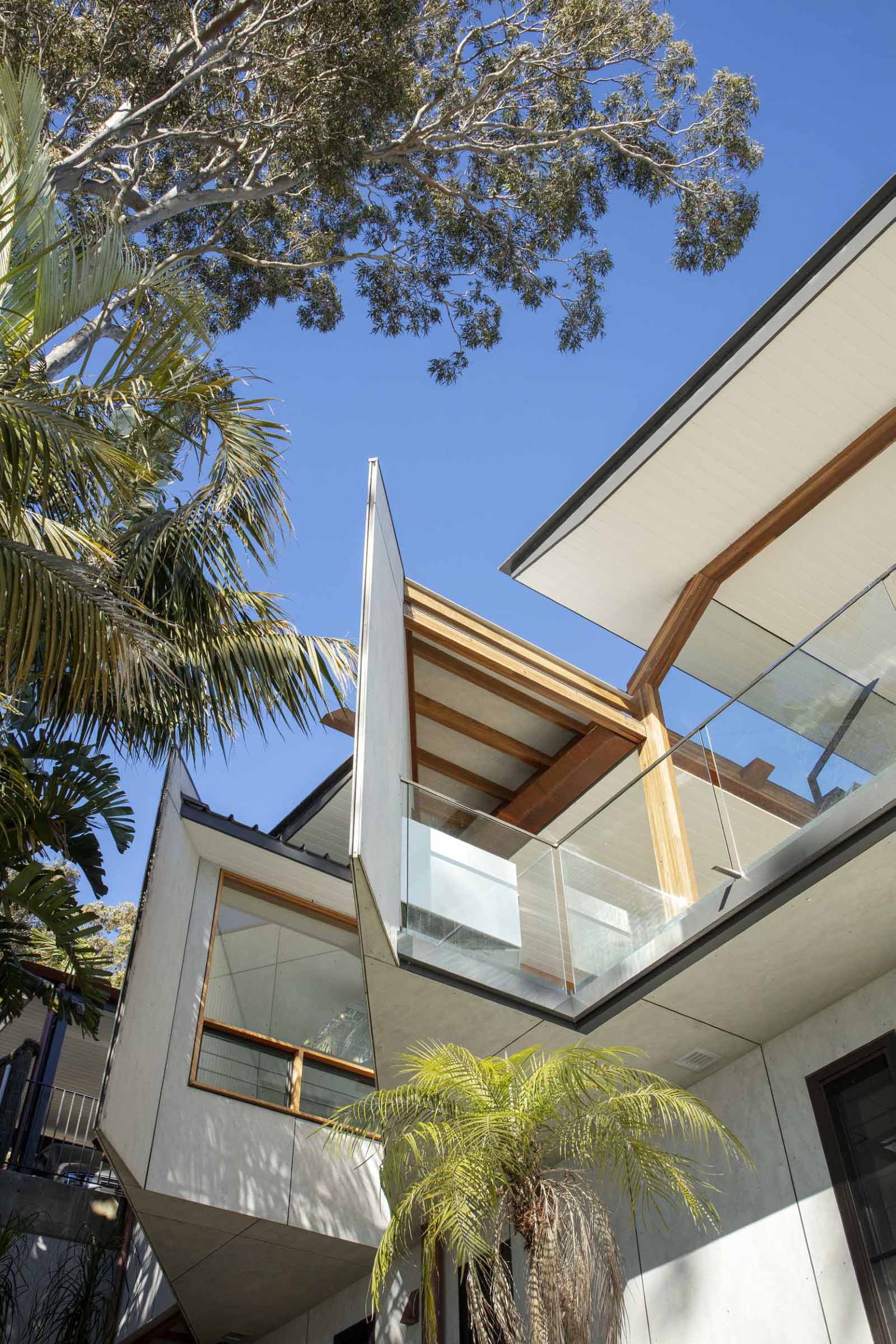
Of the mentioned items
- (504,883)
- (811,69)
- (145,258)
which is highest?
(811,69)

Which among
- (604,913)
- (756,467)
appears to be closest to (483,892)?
(604,913)

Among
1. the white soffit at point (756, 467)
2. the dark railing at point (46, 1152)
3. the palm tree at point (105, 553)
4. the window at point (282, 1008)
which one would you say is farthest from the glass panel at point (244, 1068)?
the white soffit at point (756, 467)

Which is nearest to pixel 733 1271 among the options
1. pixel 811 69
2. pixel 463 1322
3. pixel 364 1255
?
pixel 463 1322

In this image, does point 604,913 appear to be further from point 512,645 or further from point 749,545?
point 749,545

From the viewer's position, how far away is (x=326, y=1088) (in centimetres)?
822

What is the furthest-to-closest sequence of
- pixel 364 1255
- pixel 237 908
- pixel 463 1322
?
1. pixel 237 908
2. pixel 364 1255
3. pixel 463 1322

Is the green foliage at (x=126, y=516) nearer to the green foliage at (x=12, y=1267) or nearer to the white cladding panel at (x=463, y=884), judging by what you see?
the white cladding panel at (x=463, y=884)

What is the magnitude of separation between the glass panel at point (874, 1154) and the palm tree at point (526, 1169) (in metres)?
0.89

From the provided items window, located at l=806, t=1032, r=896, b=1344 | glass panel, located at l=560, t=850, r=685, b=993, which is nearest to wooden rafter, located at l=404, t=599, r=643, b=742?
glass panel, located at l=560, t=850, r=685, b=993

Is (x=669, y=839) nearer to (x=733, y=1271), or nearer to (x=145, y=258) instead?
(x=733, y=1271)

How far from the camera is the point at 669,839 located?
666 centimetres

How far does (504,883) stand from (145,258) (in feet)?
24.3

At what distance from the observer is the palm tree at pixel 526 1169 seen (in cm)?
457

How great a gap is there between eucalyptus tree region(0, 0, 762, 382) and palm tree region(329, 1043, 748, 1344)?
7.69 m
